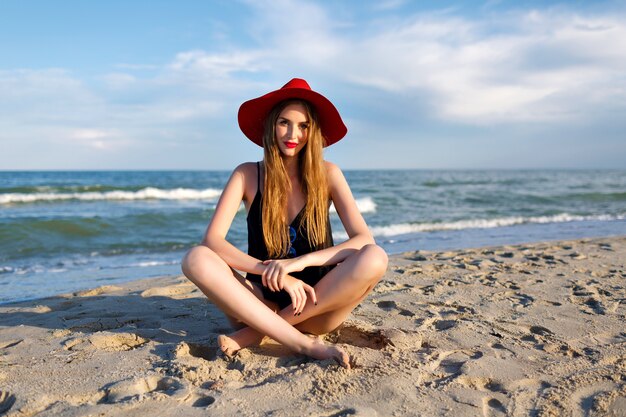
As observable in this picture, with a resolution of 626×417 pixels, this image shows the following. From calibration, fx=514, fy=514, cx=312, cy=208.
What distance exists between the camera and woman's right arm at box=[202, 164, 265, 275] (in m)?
3.04

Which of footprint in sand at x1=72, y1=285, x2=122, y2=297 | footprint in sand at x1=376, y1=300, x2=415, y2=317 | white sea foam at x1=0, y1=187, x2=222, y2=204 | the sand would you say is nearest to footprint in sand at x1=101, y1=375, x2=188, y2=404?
the sand

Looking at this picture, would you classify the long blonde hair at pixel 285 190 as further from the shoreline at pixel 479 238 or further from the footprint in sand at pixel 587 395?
the shoreline at pixel 479 238

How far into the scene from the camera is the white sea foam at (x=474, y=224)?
11.9 metres

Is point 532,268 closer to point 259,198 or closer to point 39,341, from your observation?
point 259,198

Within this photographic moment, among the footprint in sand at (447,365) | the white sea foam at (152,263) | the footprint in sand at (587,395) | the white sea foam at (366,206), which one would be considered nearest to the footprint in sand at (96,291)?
the white sea foam at (152,263)

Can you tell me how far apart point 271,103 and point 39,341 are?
2.13 m

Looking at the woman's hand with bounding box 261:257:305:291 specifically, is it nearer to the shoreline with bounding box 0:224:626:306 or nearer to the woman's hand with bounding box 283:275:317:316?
the woman's hand with bounding box 283:275:317:316

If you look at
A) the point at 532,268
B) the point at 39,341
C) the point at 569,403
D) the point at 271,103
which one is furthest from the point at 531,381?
the point at 532,268

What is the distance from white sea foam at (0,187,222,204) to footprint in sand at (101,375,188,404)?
19.1m

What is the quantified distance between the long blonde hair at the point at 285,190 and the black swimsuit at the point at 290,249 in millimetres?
35

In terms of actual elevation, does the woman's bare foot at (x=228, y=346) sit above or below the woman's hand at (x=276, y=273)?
below

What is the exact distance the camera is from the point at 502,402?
7.79ft

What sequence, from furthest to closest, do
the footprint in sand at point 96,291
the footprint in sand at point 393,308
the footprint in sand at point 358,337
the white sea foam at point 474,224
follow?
the white sea foam at point 474,224, the footprint in sand at point 96,291, the footprint in sand at point 393,308, the footprint in sand at point 358,337

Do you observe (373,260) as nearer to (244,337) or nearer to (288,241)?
(288,241)
